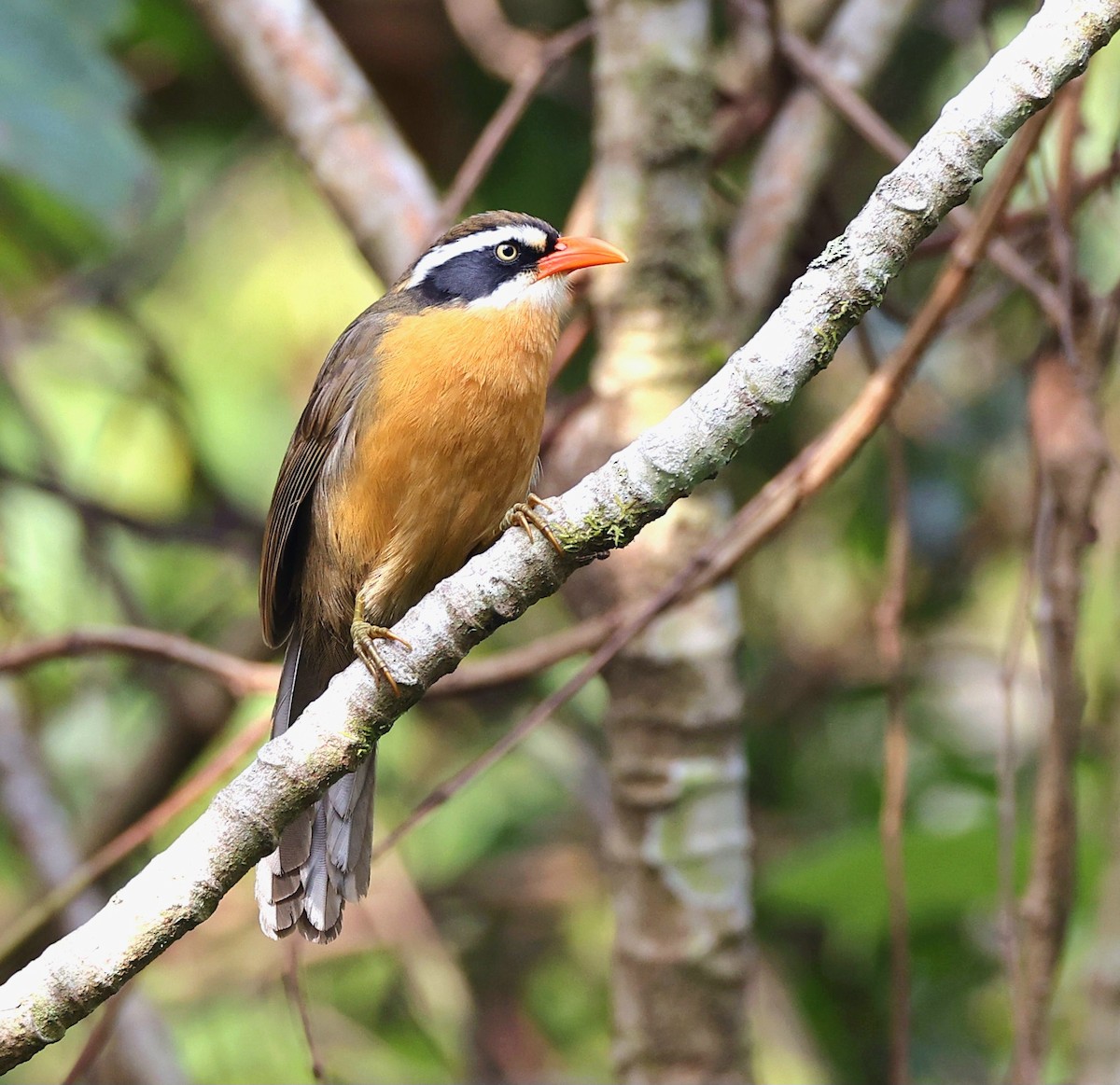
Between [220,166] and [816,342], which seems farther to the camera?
[220,166]

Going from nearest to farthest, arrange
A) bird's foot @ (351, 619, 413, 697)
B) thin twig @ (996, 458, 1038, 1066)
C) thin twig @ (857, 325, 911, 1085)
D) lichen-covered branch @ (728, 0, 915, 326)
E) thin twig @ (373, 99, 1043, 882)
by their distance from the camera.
Result: bird's foot @ (351, 619, 413, 697) < thin twig @ (373, 99, 1043, 882) < thin twig @ (996, 458, 1038, 1066) < thin twig @ (857, 325, 911, 1085) < lichen-covered branch @ (728, 0, 915, 326)

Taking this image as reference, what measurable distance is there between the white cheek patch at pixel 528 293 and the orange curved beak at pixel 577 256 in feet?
0.09

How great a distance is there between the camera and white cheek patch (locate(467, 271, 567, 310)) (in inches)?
136

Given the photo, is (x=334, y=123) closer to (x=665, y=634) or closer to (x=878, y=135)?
(x=878, y=135)

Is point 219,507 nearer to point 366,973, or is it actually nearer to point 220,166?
point 220,166

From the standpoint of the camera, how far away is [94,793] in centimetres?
613

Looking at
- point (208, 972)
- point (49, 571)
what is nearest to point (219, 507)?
point (49, 571)

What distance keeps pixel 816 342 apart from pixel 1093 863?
8.29ft

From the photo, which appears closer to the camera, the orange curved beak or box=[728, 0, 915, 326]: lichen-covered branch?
the orange curved beak

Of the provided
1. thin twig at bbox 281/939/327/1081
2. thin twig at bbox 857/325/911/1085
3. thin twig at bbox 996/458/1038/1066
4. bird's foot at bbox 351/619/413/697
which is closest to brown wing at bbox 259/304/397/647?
thin twig at bbox 281/939/327/1081

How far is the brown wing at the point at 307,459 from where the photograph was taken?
343 centimetres

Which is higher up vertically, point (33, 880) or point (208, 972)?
point (33, 880)

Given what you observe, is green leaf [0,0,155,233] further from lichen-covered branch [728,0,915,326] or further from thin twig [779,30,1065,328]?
thin twig [779,30,1065,328]

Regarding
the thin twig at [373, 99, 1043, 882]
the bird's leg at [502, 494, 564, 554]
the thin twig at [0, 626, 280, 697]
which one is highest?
the thin twig at [0, 626, 280, 697]
